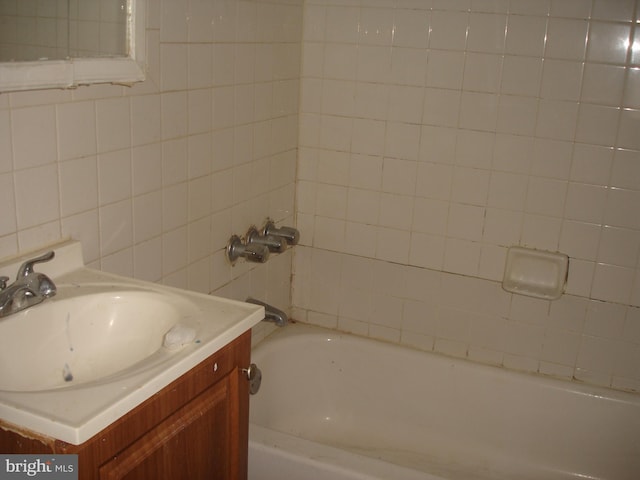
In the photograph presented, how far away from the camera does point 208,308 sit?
131 centimetres

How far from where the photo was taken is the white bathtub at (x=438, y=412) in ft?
7.09

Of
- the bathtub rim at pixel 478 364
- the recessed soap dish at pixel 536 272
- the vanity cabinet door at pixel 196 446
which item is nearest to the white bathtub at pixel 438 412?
the bathtub rim at pixel 478 364

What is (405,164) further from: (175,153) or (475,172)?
(175,153)

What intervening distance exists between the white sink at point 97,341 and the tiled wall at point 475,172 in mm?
1060

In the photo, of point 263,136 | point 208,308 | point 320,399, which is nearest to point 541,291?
point 320,399

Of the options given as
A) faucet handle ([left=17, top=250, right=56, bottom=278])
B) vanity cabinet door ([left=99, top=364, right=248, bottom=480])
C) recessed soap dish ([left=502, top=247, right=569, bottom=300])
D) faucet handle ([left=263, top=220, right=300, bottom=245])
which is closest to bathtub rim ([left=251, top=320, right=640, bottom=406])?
recessed soap dish ([left=502, top=247, right=569, bottom=300])

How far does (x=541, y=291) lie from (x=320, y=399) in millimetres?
838

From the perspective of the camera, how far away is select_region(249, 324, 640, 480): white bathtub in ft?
7.09

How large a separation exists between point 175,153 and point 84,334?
22.4 inches

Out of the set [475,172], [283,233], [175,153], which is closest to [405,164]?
[475,172]

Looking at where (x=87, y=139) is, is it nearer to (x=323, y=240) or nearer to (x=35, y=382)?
(x=35, y=382)

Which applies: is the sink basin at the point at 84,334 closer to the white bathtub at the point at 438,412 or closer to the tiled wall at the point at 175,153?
the tiled wall at the point at 175,153

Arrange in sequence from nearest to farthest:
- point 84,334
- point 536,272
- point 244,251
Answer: point 84,334, point 244,251, point 536,272

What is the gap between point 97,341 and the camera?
1.30 m
